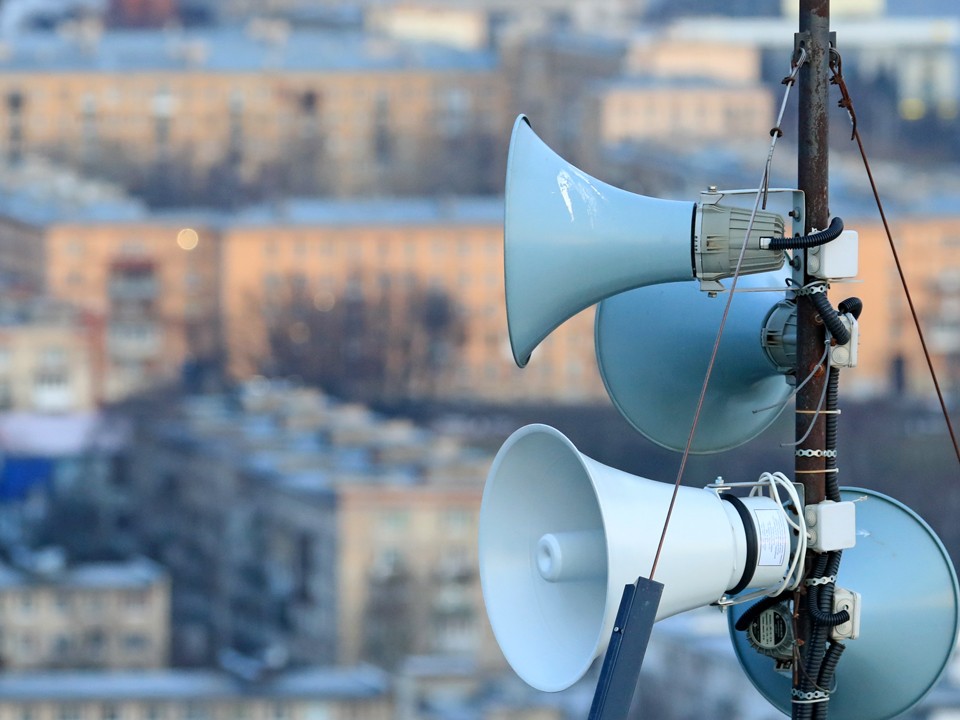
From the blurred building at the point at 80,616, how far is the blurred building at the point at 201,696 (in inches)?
15.8

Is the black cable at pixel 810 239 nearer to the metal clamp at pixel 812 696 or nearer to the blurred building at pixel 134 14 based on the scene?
the metal clamp at pixel 812 696

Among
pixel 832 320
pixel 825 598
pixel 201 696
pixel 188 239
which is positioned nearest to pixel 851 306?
pixel 832 320

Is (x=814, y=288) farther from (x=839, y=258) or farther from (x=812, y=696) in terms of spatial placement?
(x=812, y=696)

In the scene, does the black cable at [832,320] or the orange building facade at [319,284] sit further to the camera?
the orange building facade at [319,284]

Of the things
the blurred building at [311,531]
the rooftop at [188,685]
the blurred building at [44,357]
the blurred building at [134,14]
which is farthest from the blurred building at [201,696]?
the blurred building at [134,14]

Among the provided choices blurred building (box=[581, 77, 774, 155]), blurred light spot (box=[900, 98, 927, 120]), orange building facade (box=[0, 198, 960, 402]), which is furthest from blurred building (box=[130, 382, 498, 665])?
blurred light spot (box=[900, 98, 927, 120])

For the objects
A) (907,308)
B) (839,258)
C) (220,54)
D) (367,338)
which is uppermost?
(839,258)

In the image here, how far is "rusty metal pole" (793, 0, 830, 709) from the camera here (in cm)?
198

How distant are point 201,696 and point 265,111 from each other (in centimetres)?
1576

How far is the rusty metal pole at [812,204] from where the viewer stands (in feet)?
6.49

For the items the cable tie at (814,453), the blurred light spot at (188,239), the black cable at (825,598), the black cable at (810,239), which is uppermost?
the black cable at (810,239)

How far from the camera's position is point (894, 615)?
2.07 metres

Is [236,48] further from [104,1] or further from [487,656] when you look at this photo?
[487,656]

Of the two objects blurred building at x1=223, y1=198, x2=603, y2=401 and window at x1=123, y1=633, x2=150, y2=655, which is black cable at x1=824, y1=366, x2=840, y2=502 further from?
blurred building at x1=223, y1=198, x2=603, y2=401
